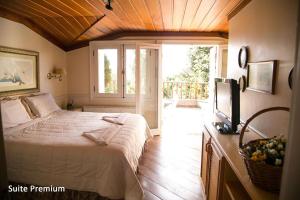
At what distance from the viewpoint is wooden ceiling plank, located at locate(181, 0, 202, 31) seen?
8.93 feet

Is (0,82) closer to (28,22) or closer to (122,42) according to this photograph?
(28,22)

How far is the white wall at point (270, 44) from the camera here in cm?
166

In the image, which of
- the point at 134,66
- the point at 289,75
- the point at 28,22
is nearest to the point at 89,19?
the point at 28,22

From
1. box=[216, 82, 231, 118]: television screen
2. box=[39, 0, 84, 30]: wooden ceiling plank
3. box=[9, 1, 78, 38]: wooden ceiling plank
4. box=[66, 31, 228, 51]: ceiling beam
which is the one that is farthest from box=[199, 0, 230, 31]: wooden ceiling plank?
box=[9, 1, 78, 38]: wooden ceiling plank

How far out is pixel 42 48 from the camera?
3.96 metres

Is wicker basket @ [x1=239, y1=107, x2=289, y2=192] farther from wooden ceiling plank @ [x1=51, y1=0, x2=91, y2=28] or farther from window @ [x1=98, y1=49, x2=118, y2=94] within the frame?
window @ [x1=98, y1=49, x2=118, y2=94]

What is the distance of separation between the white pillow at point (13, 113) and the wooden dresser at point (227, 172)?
245 centimetres

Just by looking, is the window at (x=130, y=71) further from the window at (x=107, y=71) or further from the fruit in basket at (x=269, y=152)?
the fruit in basket at (x=269, y=152)

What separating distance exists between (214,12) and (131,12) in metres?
1.23

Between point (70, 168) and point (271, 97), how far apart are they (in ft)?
6.54

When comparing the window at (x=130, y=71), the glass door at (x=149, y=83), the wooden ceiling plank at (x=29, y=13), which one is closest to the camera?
the wooden ceiling plank at (x=29, y=13)

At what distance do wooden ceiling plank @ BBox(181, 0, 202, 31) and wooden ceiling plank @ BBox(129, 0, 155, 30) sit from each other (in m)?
0.58

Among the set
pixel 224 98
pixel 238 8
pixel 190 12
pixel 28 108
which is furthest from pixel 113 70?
pixel 224 98

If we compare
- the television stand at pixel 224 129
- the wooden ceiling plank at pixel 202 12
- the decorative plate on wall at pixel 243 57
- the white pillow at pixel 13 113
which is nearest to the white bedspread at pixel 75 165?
the white pillow at pixel 13 113
